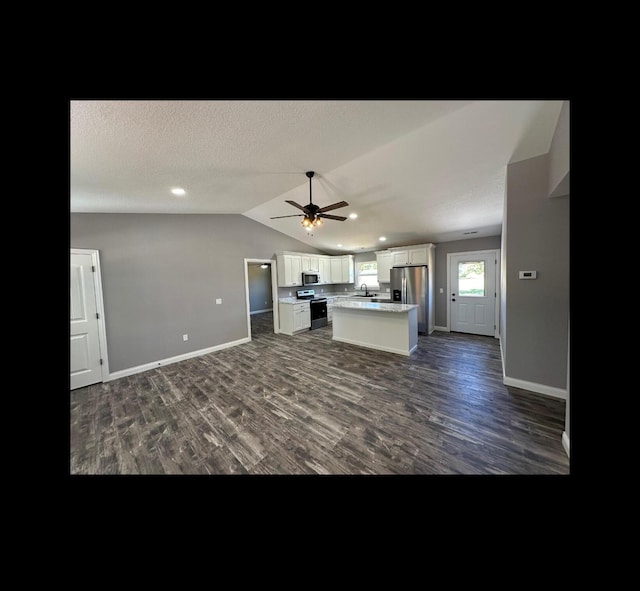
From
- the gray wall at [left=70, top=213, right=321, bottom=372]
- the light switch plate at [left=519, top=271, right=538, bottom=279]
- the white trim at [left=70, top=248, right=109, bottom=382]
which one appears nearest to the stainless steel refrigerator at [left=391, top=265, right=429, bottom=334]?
the light switch plate at [left=519, top=271, right=538, bottom=279]

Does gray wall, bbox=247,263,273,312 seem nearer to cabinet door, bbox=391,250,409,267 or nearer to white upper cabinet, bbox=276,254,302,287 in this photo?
white upper cabinet, bbox=276,254,302,287

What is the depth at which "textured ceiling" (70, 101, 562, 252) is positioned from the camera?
5.10 ft

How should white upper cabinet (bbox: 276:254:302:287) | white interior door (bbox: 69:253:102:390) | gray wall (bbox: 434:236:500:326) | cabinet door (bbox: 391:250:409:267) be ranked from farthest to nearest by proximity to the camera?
white upper cabinet (bbox: 276:254:302:287), cabinet door (bbox: 391:250:409:267), gray wall (bbox: 434:236:500:326), white interior door (bbox: 69:253:102:390)

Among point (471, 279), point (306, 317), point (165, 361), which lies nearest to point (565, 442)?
point (471, 279)

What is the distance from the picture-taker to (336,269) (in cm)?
687

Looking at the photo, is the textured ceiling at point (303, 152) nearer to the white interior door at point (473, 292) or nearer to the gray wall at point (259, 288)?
the white interior door at point (473, 292)

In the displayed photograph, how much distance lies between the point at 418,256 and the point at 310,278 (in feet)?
9.27

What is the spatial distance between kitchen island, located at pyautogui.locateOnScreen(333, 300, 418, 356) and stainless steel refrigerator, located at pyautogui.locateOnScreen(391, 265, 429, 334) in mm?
1047

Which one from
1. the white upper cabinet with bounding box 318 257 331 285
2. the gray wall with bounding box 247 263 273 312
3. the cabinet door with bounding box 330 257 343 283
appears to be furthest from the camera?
the gray wall with bounding box 247 263 273 312

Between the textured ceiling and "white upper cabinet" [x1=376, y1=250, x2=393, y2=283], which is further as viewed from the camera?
"white upper cabinet" [x1=376, y1=250, x2=393, y2=283]

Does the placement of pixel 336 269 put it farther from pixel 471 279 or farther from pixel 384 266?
pixel 471 279
